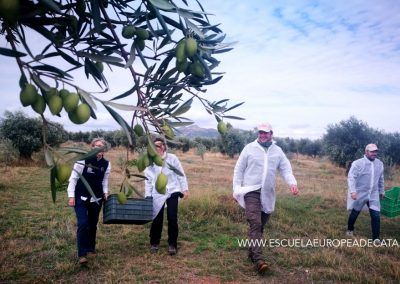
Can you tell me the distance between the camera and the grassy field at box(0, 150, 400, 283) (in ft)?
16.4

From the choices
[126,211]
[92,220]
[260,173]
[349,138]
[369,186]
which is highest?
[349,138]

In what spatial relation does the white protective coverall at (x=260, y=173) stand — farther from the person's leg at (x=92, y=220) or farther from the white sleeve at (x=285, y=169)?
the person's leg at (x=92, y=220)

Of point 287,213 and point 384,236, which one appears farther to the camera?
point 287,213

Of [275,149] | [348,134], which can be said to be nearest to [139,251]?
[275,149]

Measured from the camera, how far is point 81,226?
200 inches

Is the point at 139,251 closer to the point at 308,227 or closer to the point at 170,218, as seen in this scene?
the point at 170,218

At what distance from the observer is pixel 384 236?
296 inches

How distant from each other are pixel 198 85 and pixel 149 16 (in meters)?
0.38

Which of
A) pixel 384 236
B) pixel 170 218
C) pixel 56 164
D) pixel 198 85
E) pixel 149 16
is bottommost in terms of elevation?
pixel 384 236

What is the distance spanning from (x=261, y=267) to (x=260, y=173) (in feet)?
4.26

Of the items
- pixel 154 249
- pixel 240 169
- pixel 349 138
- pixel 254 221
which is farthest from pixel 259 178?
pixel 349 138

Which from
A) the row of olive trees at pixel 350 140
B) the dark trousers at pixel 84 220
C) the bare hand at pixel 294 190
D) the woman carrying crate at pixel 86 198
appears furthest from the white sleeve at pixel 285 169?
the row of olive trees at pixel 350 140

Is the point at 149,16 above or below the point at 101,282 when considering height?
above

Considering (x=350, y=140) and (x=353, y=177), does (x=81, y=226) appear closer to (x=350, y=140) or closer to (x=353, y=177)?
(x=353, y=177)
